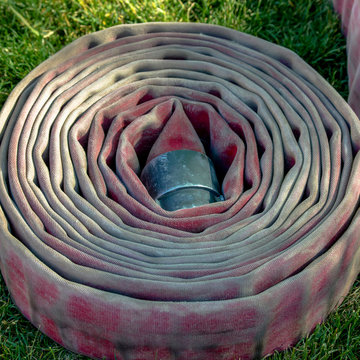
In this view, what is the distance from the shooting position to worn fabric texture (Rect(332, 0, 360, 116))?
231cm

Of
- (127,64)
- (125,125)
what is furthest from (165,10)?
(125,125)

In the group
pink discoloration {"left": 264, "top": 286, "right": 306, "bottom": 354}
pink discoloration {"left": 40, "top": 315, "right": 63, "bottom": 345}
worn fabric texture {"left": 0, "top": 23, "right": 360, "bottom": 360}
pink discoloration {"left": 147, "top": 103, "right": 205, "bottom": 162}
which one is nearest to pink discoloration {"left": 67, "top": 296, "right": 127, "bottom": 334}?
worn fabric texture {"left": 0, "top": 23, "right": 360, "bottom": 360}

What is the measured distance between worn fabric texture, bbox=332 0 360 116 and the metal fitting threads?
0.64 meters

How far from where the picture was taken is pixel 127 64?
88.0 inches

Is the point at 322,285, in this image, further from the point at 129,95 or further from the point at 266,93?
the point at 129,95

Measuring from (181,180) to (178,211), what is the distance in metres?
0.15

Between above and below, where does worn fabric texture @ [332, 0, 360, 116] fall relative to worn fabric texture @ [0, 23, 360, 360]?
above

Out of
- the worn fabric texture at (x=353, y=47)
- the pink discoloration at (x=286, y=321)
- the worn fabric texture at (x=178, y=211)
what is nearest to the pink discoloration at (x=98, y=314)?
the worn fabric texture at (x=178, y=211)

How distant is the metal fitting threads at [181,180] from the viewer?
194 cm

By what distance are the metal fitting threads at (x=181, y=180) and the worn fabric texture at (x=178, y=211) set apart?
0.06 meters

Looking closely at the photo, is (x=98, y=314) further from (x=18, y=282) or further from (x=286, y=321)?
(x=286, y=321)

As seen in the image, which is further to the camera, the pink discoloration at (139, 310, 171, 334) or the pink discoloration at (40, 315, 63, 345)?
the pink discoloration at (40, 315, 63, 345)

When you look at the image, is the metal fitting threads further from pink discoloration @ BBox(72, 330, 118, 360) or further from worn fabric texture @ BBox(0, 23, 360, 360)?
pink discoloration @ BBox(72, 330, 118, 360)

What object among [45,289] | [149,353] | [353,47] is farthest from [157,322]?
[353,47]
